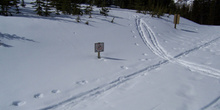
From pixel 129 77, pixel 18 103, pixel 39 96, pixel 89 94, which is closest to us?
pixel 18 103

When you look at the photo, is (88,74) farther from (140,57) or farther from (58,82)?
(140,57)

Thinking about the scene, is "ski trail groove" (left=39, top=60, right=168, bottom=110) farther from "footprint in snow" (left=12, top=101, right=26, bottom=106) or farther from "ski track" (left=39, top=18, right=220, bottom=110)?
"footprint in snow" (left=12, top=101, right=26, bottom=106)

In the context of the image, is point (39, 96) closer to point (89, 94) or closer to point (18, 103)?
point (18, 103)

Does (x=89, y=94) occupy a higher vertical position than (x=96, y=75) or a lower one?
lower

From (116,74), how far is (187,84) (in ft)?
7.34

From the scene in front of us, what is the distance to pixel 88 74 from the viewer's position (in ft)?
16.3

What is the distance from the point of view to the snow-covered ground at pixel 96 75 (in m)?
3.49

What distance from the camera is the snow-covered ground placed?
349cm

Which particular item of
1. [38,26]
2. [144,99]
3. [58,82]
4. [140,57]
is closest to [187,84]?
[144,99]

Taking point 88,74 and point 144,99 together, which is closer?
point 144,99

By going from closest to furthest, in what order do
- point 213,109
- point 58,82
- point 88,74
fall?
point 213,109, point 58,82, point 88,74

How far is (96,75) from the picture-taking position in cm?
493

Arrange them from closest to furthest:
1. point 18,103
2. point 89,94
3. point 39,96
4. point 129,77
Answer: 1. point 18,103
2. point 39,96
3. point 89,94
4. point 129,77

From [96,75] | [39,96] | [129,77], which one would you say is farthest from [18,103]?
[129,77]
